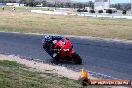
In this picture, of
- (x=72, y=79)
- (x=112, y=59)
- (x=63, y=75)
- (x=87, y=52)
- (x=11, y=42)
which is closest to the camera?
(x=72, y=79)

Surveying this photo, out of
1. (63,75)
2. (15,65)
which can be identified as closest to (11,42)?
(15,65)

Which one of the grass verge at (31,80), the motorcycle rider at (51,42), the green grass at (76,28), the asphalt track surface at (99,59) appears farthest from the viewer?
the green grass at (76,28)

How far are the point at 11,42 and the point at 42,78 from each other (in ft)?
46.7

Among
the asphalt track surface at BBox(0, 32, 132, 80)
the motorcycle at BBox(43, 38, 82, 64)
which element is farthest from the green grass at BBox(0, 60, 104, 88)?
the motorcycle at BBox(43, 38, 82, 64)

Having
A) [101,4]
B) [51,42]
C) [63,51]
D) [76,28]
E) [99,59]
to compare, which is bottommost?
[101,4]

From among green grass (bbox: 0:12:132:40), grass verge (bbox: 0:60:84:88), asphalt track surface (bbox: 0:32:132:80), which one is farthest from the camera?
green grass (bbox: 0:12:132:40)

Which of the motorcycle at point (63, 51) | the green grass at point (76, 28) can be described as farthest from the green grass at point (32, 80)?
the green grass at point (76, 28)

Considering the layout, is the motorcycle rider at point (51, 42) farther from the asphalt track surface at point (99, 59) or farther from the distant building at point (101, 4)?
the distant building at point (101, 4)

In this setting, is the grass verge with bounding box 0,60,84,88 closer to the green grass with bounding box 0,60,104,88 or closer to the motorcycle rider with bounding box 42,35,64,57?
the green grass with bounding box 0,60,104,88

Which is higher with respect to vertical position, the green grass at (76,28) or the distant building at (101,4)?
the green grass at (76,28)

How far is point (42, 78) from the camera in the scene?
11695mm

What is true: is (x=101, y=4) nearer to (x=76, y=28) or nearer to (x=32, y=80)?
(x=76, y=28)

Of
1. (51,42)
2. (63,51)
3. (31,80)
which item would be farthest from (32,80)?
(51,42)

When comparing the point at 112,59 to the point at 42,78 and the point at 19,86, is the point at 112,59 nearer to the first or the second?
the point at 42,78
